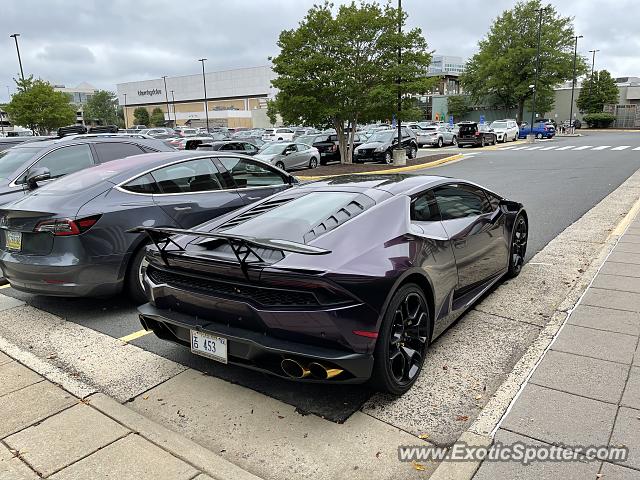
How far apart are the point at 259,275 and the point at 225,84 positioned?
5403 inches

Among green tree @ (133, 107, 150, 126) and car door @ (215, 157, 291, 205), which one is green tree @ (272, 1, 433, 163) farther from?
green tree @ (133, 107, 150, 126)

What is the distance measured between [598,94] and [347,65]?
198 feet

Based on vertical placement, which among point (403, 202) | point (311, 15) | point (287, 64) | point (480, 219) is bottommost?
point (480, 219)

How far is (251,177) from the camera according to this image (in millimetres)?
6328

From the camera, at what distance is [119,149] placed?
8156 millimetres

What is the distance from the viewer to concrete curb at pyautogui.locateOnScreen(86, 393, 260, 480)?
265cm

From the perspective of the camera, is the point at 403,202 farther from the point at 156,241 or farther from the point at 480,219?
the point at 156,241

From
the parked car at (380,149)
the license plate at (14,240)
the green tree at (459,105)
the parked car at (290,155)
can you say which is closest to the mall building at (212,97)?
the green tree at (459,105)

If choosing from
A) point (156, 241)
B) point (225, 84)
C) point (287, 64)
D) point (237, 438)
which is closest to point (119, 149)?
point (156, 241)

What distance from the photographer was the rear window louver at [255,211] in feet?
13.1

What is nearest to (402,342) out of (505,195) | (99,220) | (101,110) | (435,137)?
(99,220)

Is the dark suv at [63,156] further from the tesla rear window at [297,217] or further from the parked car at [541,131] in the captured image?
the parked car at [541,131]

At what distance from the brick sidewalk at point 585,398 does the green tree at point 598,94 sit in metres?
73.5

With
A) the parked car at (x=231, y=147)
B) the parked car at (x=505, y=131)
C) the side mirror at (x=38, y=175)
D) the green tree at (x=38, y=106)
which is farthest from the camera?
the parked car at (x=505, y=131)
